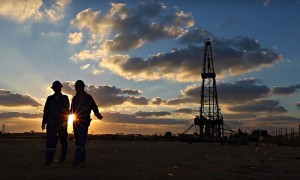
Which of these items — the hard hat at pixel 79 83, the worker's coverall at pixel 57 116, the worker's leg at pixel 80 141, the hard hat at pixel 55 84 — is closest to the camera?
the worker's leg at pixel 80 141

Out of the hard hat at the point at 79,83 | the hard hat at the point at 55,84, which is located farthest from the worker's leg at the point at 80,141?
the hard hat at the point at 55,84

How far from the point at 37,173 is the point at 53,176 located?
2.42 feet

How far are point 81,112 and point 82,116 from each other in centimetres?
11

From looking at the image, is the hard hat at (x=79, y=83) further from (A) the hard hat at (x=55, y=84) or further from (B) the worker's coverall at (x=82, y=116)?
(A) the hard hat at (x=55, y=84)

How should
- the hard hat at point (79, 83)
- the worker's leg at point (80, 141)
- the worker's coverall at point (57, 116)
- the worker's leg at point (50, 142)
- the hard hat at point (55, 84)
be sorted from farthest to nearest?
the hard hat at point (55, 84), the worker's coverall at point (57, 116), the hard hat at point (79, 83), the worker's leg at point (50, 142), the worker's leg at point (80, 141)

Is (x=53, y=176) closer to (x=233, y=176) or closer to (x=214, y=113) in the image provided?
(x=233, y=176)

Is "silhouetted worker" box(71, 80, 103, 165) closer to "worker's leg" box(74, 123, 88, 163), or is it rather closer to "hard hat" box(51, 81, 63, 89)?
"worker's leg" box(74, 123, 88, 163)

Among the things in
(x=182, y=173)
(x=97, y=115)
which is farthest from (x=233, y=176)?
(x=97, y=115)

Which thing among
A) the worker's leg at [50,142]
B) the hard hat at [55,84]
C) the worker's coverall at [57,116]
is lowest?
the worker's leg at [50,142]

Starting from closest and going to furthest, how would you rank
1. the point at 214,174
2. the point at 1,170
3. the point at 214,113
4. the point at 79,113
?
1. the point at 214,174
2. the point at 1,170
3. the point at 79,113
4. the point at 214,113

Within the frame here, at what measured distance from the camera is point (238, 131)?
69.9 metres

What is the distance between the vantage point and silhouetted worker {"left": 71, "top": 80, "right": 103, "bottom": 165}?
11.0 meters

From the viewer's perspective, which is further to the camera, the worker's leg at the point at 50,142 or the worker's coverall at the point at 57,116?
the worker's coverall at the point at 57,116

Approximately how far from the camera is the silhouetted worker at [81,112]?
36.1 feet
